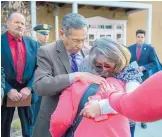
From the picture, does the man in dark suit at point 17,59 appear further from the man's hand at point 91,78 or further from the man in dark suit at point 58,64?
the man's hand at point 91,78

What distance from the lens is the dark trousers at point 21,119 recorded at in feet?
11.4

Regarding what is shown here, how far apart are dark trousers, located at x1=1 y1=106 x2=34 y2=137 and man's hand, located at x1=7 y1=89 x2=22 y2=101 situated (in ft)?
0.74

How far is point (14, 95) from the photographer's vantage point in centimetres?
324

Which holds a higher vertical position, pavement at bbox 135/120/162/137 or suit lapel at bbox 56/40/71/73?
suit lapel at bbox 56/40/71/73

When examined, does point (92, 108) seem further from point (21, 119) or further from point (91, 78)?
point (21, 119)

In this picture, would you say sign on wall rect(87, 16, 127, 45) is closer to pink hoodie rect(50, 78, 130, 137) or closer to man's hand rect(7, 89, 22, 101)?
man's hand rect(7, 89, 22, 101)

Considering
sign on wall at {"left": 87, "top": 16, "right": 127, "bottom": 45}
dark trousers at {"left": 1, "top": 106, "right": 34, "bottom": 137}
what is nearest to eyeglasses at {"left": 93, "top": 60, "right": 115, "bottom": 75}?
dark trousers at {"left": 1, "top": 106, "right": 34, "bottom": 137}

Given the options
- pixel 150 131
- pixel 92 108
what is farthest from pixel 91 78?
pixel 150 131

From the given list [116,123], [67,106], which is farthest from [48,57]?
[116,123]

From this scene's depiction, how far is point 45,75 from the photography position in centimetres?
195

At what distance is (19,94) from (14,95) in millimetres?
66

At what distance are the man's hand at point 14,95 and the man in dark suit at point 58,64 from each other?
114cm

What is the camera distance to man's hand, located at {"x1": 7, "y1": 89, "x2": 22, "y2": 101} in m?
3.24

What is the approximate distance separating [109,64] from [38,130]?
811mm
